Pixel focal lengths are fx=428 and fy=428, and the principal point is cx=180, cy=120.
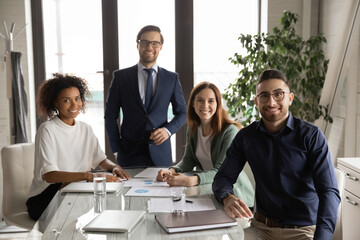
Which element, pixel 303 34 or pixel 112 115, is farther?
pixel 303 34

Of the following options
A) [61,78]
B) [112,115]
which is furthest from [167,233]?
[112,115]

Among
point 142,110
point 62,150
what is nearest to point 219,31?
point 142,110

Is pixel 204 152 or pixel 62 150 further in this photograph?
pixel 204 152

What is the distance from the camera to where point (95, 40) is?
4.45 m

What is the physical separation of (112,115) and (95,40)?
171cm

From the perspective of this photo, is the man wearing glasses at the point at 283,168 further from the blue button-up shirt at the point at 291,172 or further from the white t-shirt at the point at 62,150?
the white t-shirt at the point at 62,150

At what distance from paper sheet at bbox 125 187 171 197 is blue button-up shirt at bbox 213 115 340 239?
24 cm

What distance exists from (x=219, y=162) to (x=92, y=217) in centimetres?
88

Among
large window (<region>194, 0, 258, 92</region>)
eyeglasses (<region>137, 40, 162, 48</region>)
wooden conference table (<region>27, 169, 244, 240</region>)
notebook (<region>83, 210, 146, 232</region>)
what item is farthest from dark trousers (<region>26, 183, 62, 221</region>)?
large window (<region>194, 0, 258, 92</region>)

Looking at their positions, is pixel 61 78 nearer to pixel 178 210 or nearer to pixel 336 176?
pixel 178 210

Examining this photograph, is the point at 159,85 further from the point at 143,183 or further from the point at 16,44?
the point at 16,44

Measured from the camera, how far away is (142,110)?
9.68ft

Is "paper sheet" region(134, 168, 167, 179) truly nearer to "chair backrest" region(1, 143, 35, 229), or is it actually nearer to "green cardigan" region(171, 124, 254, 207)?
"green cardigan" region(171, 124, 254, 207)

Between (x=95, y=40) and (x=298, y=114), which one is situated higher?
(x=95, y=40)
